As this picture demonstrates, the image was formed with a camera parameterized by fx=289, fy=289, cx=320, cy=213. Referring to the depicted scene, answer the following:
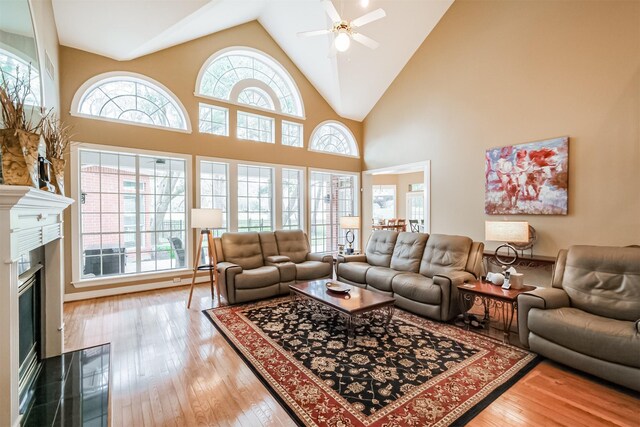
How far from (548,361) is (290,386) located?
90.7 inches

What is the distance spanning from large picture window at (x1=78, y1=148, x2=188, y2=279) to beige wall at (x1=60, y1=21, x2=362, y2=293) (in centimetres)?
25

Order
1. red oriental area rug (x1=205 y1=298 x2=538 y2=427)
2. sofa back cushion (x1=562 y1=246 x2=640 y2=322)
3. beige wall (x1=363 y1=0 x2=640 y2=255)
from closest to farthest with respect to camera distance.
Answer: red oriental area rug (x1=205 y1=298 x2=538 y2=427)
sofa back cushion (x1=562 y1=246 x2=640 y2=322)
beige wall (x1=363 y1=0 x2=640 y2=255)

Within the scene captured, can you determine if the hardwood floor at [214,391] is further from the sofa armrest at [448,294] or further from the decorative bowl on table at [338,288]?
the decorative bowl on table at [338,288]

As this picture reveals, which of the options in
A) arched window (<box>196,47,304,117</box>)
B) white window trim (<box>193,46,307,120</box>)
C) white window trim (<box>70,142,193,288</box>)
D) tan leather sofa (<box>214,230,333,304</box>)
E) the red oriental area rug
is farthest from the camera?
arched window (<box>196,47,304,117</box>)

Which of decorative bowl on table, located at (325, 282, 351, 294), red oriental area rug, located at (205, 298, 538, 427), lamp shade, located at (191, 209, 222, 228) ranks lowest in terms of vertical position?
red oriental area rug, located at (205, 298, 538, 427)

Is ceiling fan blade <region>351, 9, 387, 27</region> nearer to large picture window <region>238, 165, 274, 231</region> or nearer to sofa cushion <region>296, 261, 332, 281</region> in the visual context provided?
large picture window <region>238, 165, 274, 231</region>

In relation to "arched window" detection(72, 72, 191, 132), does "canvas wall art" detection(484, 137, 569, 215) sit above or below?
below

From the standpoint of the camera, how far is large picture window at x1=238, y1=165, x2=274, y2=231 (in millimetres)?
6000

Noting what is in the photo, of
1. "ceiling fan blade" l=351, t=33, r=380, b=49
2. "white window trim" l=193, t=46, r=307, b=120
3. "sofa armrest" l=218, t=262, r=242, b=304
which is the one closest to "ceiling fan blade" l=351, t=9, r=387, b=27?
"ceiling fan blade" l=351, t=33, r=380, b=49

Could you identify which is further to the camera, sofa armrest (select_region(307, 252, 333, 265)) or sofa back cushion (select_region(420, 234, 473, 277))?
sofa armrest (select_region(307, 252, 333, 265))

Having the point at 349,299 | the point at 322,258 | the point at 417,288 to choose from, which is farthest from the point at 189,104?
the point at 417,288

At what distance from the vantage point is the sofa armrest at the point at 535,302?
2.63 meters

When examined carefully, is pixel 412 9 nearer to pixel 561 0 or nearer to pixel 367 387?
pixel 561 0

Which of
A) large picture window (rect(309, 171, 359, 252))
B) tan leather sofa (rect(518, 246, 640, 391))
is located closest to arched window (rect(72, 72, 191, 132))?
large picture window (rect(309, 171, 359, 252))
